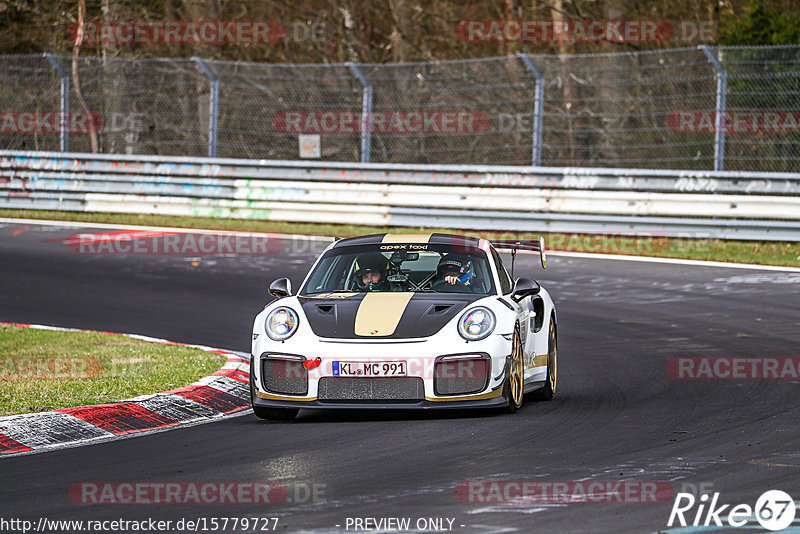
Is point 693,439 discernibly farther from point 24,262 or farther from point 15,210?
point 15,210

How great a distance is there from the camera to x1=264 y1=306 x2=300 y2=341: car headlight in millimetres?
8320

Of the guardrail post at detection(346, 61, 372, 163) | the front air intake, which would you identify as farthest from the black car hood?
the guardrail post at detection(346, 61, 372, 163)

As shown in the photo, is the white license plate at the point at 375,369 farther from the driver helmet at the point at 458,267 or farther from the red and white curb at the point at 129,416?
the driver helmet at the point at 458,267

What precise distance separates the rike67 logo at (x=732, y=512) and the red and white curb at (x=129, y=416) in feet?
11.7

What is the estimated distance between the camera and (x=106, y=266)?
17469 mm

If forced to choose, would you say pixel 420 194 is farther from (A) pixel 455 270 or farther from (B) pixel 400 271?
(A) pixel 455 270

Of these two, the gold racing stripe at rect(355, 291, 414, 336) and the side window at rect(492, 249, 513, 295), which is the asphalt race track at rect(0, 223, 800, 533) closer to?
the gold racing stripe at rect(355, 291, 414, 336)

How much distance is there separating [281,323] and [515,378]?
57.1 inches

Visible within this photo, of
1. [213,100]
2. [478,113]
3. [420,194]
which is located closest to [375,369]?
[420,194]

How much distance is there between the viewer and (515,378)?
8398 millimetres

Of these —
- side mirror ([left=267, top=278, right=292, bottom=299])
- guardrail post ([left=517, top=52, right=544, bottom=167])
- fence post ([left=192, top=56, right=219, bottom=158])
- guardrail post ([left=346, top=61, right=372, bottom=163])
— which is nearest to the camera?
side mirror ([left=267, top=278, right=292, bottom=299])

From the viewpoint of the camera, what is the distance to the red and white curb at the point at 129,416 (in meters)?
7.70

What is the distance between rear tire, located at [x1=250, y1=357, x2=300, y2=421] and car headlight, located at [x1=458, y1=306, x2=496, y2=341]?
1118mm

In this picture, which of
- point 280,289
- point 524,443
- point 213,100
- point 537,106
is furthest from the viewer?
point 213,100
